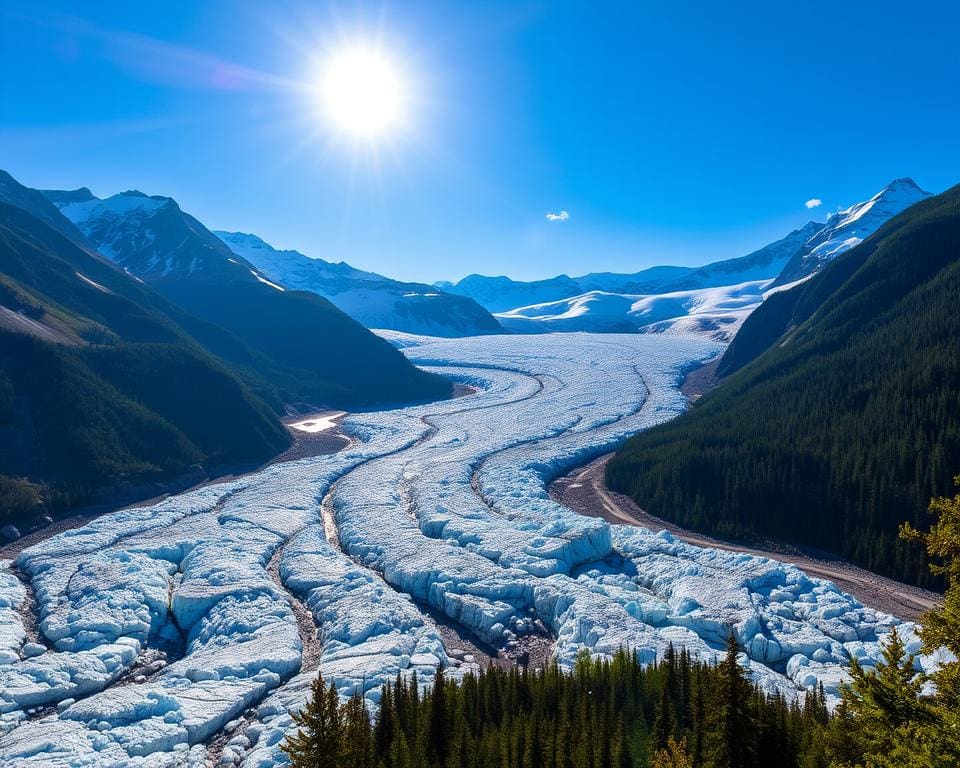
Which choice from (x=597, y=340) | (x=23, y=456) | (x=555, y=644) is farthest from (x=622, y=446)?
(x=597, y=340)

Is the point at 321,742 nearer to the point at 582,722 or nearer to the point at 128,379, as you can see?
the point at 582,722

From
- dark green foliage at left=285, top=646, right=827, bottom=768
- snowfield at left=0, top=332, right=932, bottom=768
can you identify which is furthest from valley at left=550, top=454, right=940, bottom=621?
dark green foliage at left=285, top=646, right=827, bottom=768

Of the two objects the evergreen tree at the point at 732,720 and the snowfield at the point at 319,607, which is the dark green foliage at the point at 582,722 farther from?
the snowfield at the point at 319,607

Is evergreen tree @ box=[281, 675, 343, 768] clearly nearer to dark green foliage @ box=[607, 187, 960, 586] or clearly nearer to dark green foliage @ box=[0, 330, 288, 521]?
dark green foliage @ box=[607, 187, 960, 586]

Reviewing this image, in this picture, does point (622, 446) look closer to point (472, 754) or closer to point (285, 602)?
point (285, 602)

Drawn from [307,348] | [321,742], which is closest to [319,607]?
[321,742]
